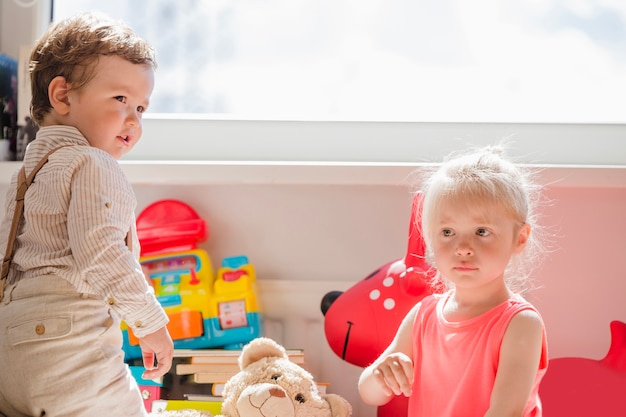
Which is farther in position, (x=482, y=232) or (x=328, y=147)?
(x=328, y=147)

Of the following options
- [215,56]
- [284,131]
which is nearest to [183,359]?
[284,131]

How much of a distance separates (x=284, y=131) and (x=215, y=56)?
0.24 meters

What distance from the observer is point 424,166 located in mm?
1461

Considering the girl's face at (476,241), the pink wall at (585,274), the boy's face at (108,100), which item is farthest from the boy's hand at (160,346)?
the pink wall at (585,274)

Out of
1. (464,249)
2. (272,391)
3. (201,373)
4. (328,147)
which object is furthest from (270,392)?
(328,147)

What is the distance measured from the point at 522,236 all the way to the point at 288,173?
0.54 meters

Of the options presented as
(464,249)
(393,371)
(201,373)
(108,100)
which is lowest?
(201,373)

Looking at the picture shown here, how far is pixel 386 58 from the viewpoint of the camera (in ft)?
5.57

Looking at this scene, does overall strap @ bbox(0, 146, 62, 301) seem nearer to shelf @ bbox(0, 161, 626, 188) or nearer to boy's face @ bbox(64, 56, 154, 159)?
boy's face @ bbox(64, 56, 154, 159)

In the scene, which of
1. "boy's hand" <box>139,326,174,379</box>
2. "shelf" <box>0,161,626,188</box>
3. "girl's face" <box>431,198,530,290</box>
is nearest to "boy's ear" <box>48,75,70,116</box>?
"boy's hand" <box>139,326,174,379</box>

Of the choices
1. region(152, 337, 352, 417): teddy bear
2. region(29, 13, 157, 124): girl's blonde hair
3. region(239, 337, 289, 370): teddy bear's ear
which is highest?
region(29, 13, 157, 124): girl's blonde hair

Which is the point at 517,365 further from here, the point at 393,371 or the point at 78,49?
the point at 78,49

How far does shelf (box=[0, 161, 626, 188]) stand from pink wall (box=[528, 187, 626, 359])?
0.18ft

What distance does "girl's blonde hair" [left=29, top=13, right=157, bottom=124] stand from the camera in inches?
42.4
